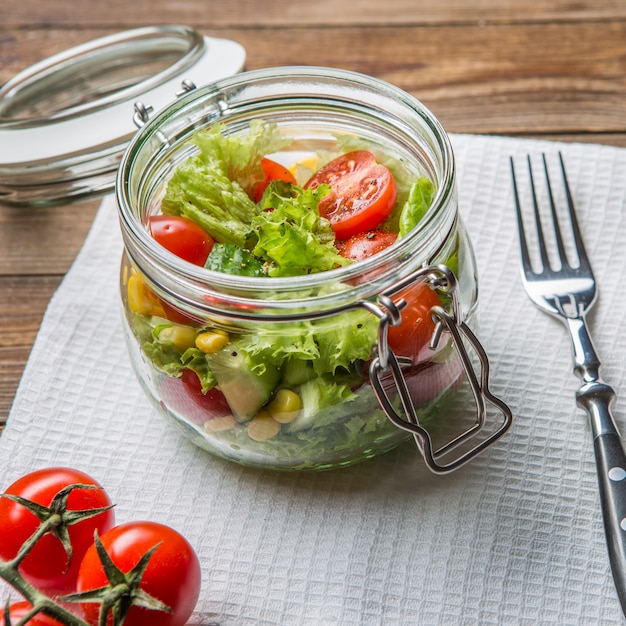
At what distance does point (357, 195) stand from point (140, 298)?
1.11 ft

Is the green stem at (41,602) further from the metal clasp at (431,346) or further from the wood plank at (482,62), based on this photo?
the wood plank at (482,62)

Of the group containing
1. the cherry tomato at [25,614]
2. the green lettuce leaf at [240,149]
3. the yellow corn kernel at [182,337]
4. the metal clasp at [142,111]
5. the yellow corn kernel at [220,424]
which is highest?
the metal clasp at [142,111]

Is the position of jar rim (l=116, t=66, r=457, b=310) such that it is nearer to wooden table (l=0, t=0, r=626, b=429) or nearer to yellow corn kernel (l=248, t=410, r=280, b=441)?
yellow corn kernel (l=248, t=410, r=280, b=441)

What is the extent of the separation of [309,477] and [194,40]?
3.08 ft

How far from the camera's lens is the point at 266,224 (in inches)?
45.7

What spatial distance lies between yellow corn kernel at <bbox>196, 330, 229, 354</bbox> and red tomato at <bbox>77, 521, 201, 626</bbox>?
23cm

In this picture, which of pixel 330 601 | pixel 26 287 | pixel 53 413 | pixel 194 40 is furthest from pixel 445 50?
pixel 330 601

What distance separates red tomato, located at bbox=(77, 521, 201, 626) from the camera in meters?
1.05

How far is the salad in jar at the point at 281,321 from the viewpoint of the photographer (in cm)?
110

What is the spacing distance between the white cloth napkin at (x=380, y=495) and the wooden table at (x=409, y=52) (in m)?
0.25

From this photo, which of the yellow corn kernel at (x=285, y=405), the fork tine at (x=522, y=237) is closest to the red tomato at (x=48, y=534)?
the yellow corn kernel at (x=285, y=405)

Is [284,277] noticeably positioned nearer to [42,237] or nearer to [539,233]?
[539,233]

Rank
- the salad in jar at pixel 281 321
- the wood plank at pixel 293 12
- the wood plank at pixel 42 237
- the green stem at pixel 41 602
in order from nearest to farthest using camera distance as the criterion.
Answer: the green stem at pixel 41 602, the salad in jar at pixel 281 321, the wood plank at pixel 42 237, the wood plank at pixel 293 12

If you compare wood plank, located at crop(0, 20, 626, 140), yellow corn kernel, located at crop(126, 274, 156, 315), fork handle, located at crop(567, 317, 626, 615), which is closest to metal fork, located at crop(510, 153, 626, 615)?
fork handle, located at crop(567, 317, 626, 615)
